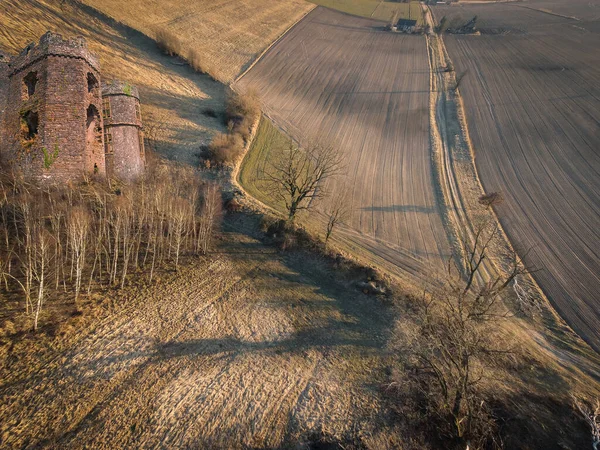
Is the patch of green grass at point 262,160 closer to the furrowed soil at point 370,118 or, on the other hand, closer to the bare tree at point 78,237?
the furrowed soil at point 370,118

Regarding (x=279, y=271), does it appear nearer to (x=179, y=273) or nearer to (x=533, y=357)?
(x=179, y=273)

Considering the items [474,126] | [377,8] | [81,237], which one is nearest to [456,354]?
[81,237]

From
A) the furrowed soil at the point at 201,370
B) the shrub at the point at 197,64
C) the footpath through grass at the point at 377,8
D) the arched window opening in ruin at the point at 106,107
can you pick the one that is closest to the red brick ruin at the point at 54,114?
the arched window opening in ruin at the point at 106,107

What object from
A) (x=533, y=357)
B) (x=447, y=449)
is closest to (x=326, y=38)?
(x=533, y=357)

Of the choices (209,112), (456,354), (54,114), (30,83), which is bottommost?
(456,354)

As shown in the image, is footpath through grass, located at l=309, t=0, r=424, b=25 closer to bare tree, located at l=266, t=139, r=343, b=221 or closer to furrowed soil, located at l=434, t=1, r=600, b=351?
furrowed soil, located at l=434, t=1, r=600, b=351

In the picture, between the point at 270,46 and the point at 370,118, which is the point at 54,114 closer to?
the point at 370,118
